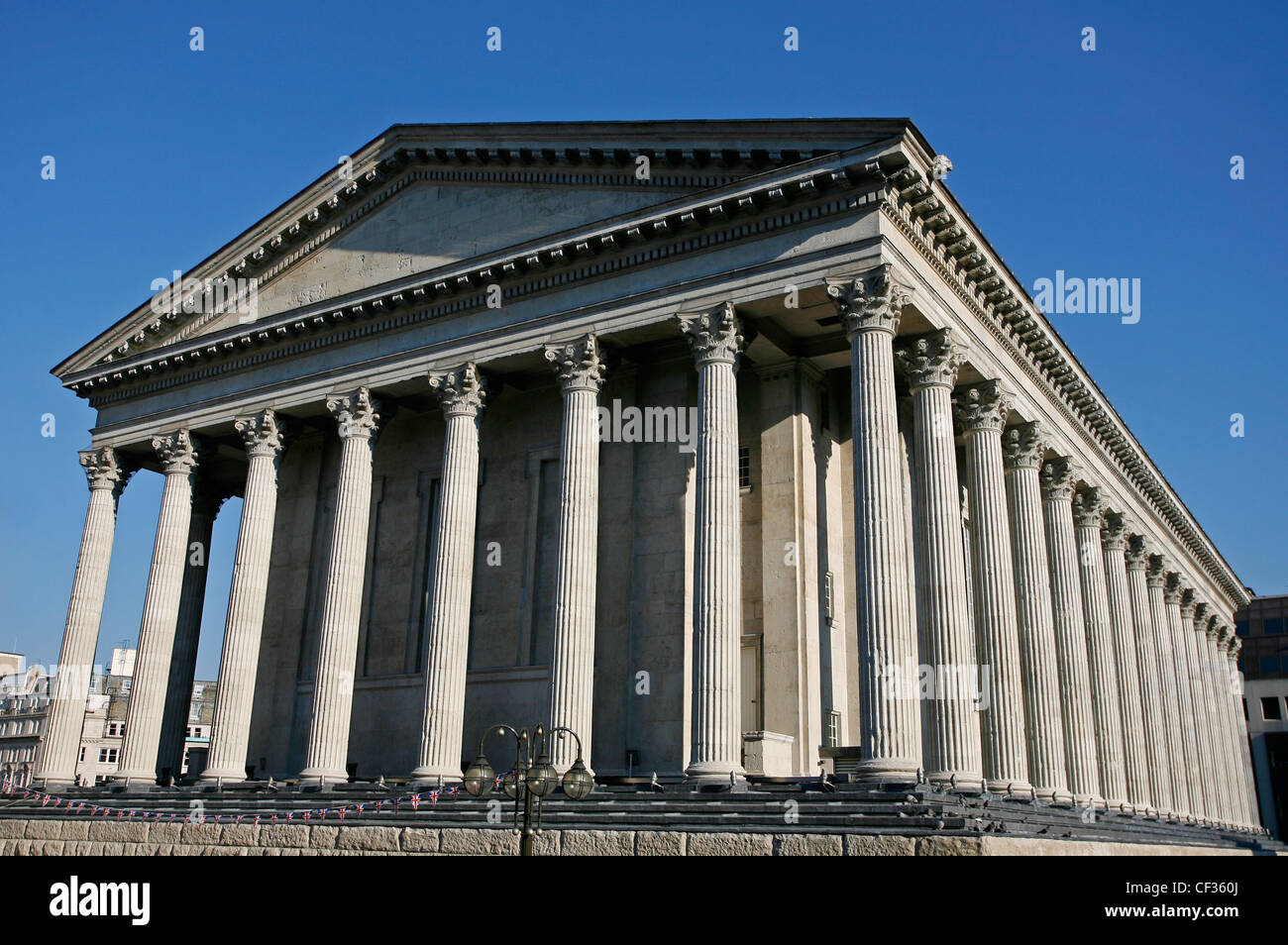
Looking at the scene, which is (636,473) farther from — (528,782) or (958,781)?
(528,782)

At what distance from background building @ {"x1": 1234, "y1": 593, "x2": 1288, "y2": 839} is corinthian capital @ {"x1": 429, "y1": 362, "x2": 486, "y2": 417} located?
66.2 m

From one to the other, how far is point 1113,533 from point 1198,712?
44.5 feet

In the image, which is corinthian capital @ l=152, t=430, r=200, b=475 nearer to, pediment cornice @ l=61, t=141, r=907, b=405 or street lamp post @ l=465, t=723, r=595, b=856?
pediment cornice @ l=61, t=141, r=907, b=405

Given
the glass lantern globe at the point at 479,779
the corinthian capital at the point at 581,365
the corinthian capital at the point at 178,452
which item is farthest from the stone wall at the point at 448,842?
the corinthian capital at the point at 178,452

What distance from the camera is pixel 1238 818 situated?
53438mm

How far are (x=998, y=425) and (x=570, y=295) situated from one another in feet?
39.9

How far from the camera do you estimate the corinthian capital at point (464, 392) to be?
102 feet

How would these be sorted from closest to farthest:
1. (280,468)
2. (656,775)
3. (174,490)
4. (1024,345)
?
1. (656,775)
2. (1024,345)
3. (174,490)
4. (280,468)

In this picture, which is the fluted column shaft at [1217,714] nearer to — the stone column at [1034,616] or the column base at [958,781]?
the stone column at [1034,616]

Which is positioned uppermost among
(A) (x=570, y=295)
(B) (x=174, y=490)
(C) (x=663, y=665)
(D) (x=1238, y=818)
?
(A) (x=570, y=295)
